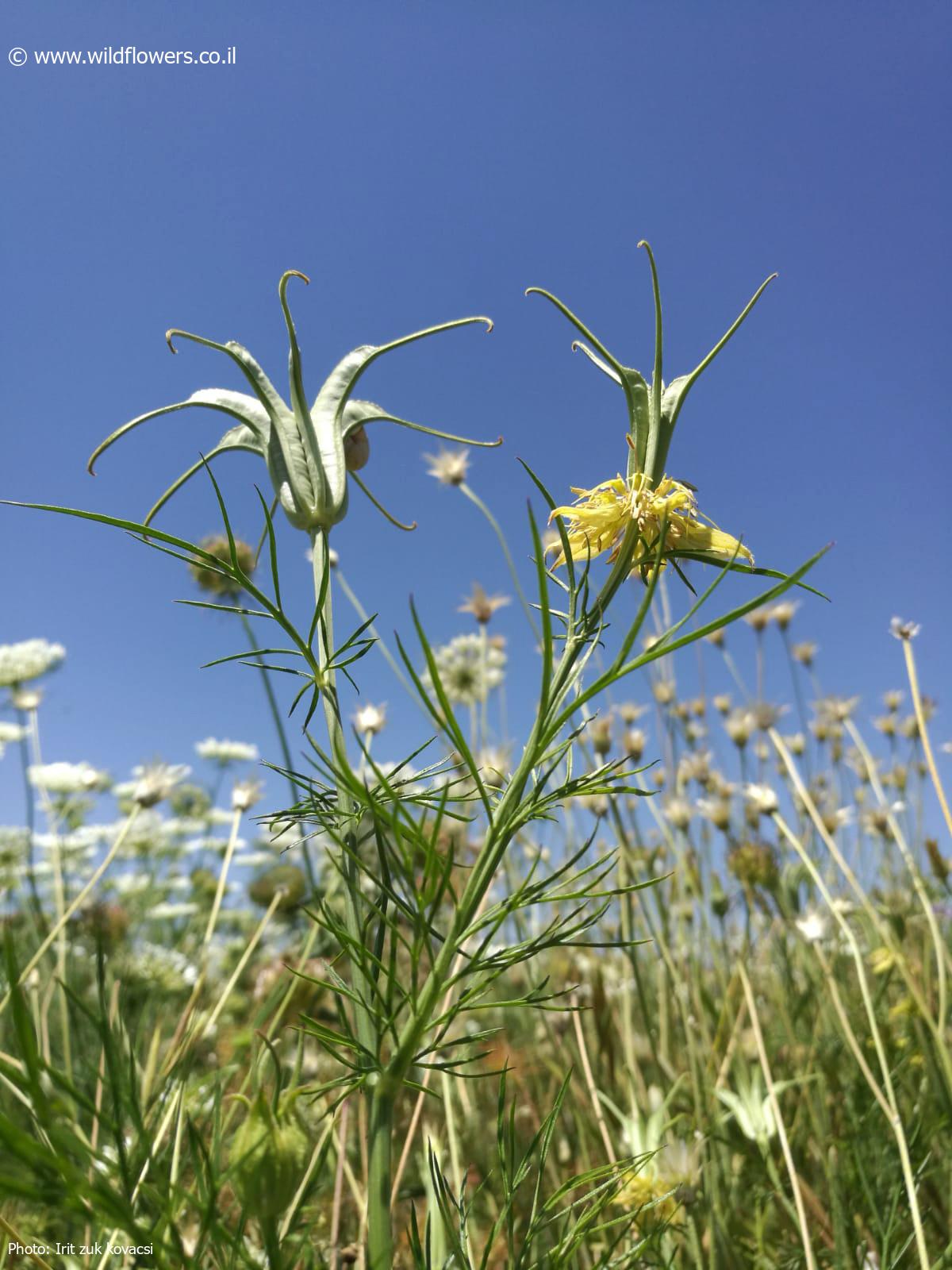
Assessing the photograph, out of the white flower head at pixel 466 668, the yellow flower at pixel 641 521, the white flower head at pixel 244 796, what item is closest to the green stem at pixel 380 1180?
the yellow flower at pixel 641 521

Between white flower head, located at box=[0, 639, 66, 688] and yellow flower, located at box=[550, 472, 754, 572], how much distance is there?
2637 mm

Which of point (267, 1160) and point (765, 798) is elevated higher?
point (765, 798)

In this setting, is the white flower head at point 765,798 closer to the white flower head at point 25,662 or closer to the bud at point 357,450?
the bud at point 357,450

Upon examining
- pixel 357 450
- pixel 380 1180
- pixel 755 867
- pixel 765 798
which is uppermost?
pixel 357 450

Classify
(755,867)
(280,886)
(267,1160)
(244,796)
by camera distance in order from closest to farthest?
1. (267,1160)
2. (244,796)
3. (755,867)
4. (280,886)

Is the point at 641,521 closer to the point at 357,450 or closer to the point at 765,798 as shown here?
the point at 357,450

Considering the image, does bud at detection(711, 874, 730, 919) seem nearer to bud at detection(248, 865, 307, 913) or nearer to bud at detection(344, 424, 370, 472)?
bud at detection(248, 865, 307, 913)

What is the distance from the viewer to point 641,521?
377 mm

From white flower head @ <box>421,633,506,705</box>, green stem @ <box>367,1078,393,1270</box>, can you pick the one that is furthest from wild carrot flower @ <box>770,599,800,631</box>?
green stem @ <box>367,1078,393,1270</box>

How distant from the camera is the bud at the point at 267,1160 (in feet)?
1.05

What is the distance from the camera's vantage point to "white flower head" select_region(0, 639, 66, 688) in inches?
101

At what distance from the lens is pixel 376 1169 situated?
334mm

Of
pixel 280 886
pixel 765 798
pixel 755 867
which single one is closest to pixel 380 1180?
pixel 765 798

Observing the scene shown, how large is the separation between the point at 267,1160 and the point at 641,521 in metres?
A: 0.31
